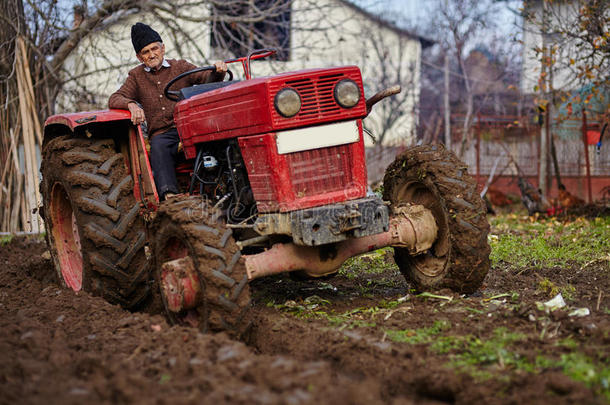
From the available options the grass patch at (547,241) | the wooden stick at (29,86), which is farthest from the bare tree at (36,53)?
the grass patch at (547,241)

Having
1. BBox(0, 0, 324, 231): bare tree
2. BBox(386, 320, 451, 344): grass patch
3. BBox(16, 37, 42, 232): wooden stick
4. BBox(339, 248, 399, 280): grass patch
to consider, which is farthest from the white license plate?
BBox(16, 37, 42, 232): wooden stick

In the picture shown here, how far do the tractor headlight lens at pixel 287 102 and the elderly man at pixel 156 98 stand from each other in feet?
4.52

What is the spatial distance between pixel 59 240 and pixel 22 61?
4.99m

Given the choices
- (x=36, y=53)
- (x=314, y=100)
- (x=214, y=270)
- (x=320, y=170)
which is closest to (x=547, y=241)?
(x=320, y=170)

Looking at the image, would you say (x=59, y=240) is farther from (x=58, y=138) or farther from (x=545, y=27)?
(x=545, y=27)

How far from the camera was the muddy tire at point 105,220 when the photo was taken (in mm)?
5020

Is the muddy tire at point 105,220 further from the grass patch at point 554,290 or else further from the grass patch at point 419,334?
the grass patch at point 554,290

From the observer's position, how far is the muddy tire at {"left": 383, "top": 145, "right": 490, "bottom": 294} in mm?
4789

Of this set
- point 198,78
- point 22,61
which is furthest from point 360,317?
point 22,61

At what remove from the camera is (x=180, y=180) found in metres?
5.65

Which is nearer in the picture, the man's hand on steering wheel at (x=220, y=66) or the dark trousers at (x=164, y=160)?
the dark trousers at (x=164, y=160)

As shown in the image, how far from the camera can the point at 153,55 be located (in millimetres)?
5844

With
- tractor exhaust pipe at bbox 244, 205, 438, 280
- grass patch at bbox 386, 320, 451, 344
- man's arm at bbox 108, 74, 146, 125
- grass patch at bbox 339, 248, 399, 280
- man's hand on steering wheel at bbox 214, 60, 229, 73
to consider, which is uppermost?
man's hand on steering wheel at bbox 214, 60, 229, 73

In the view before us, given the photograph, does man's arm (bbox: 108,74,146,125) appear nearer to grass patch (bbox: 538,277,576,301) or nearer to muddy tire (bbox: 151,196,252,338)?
muddy tire (bbox: 151,196,252,338)
